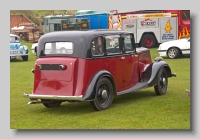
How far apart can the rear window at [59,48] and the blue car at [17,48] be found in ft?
1.91

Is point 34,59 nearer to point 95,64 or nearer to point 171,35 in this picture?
point 95,64

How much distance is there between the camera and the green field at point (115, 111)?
10.2 metres

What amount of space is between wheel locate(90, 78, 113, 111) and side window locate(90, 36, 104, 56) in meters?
0.45

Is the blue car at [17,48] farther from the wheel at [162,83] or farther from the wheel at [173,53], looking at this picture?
the wheel at [173,53]

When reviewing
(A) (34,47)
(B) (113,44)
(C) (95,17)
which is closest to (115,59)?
(B) (113,44)

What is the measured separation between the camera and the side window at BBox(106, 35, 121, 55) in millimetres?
11109

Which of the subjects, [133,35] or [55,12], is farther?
[133,35]

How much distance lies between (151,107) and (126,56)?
1.03 m

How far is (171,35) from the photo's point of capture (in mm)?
12648

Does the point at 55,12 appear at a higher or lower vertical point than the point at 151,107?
higher

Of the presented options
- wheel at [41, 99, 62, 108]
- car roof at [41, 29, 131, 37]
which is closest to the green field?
wheel at [41, 99, 62, 108]

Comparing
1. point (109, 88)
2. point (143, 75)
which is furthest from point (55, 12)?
point (143, 75)

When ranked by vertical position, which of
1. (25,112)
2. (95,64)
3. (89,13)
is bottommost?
(25,112)

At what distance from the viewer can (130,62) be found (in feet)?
38.3
